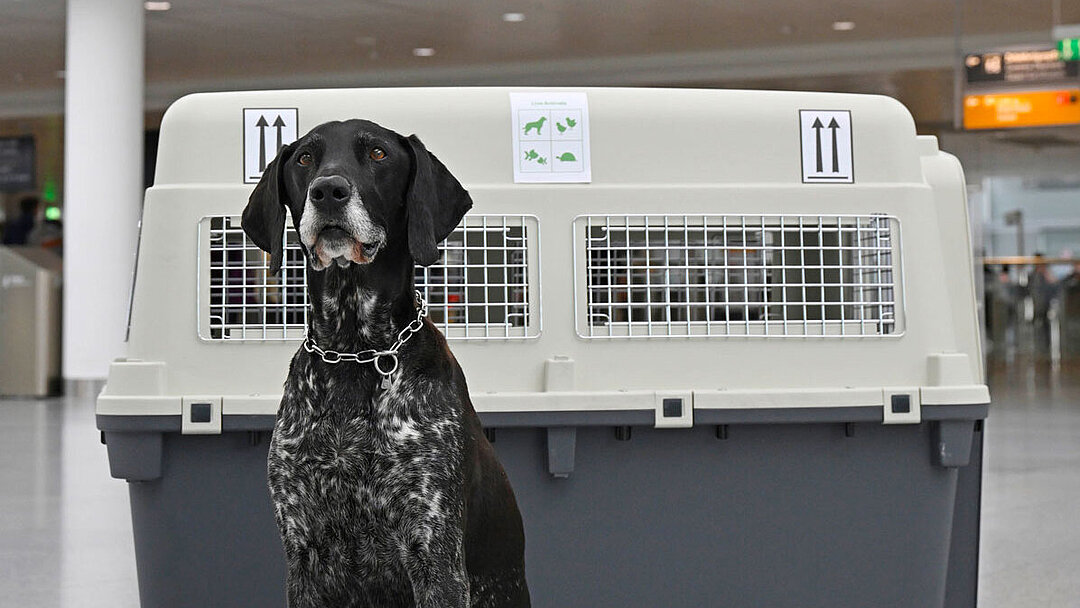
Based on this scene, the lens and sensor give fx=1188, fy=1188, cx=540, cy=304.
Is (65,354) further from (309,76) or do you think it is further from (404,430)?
(404,430)

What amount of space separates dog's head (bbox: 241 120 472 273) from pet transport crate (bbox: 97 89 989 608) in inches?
16.4

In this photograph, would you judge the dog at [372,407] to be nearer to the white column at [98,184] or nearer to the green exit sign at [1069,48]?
the white column at [98,184]

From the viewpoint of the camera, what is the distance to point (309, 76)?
1431 cm

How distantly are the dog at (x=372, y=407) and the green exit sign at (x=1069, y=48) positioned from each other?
9237 millimetres

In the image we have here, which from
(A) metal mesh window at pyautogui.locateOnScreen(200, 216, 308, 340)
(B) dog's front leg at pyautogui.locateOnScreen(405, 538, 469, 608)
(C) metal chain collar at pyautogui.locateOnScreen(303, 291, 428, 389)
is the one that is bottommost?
(B) dog's front leg at pyautogui.locateOnScreen(405, 538, 469, 608)

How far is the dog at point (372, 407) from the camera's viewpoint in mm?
1838

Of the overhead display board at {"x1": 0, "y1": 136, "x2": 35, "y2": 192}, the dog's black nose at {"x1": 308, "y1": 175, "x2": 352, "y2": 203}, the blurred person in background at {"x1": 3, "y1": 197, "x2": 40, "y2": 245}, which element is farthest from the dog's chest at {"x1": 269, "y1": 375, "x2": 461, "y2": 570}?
the overhead display board at {"x1": 0, "y1": 136, "x2": 35, "y2": 192}

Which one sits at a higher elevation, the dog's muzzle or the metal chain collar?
the dog's muzzle

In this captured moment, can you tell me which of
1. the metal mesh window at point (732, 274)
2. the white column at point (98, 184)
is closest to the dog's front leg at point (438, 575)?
the metal mesh window at point (732, 274)

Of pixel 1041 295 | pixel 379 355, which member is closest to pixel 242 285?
pixel 379 355

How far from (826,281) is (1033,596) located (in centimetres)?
125

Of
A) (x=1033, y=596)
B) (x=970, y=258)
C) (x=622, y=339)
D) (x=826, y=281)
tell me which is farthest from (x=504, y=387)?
(x=1033, y=596)

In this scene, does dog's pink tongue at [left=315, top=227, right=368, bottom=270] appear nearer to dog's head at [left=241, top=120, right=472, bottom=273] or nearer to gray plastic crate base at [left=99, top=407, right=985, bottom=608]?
dog's head at [left=241, top=120, right=472, bottom=273]

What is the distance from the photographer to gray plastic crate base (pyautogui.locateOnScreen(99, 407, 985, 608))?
231cm
